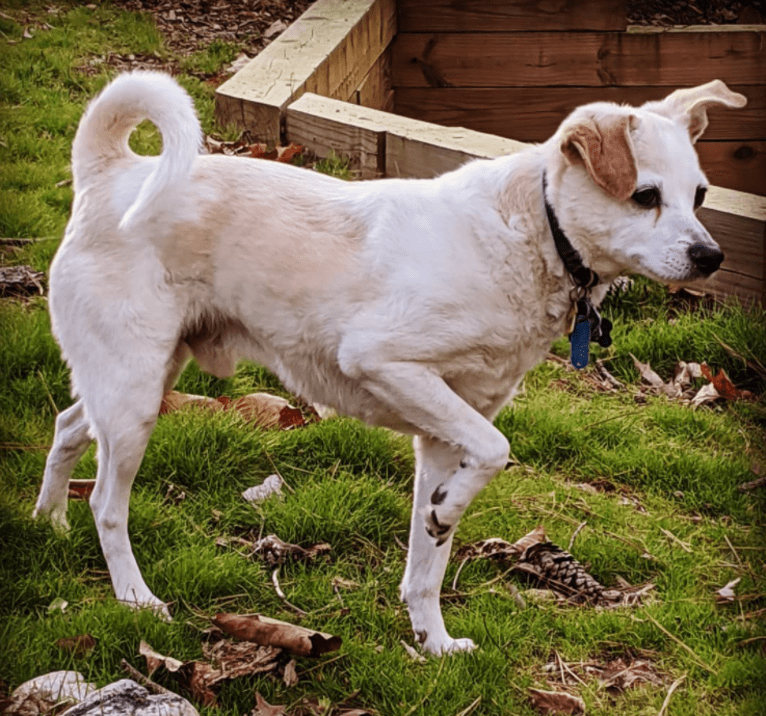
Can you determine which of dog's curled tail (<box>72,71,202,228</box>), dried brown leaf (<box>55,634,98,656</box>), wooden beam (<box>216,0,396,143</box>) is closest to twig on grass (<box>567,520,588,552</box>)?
dried brown leaf (<box>55,634,98,656</box>)

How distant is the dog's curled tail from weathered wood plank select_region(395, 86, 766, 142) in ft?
13.6

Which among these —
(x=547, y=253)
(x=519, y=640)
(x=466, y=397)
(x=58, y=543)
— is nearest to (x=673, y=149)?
(x=547, y=253)

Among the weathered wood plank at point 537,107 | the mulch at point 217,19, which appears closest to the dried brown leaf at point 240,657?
the weathered wood plank at point 537,107

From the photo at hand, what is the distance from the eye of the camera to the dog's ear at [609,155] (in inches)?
113

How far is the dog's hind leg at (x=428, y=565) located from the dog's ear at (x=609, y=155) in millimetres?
897

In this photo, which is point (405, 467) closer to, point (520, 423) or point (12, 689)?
point (520, 423)

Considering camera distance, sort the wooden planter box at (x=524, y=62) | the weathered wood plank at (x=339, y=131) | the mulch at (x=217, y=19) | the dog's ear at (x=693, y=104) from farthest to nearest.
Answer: the mulch at (x=217, y=19) < the wooden planter box at (x=524, y=62) < the weathered wood plank at (x=339, y=131) < the dog's ear at (x=693, y=104)

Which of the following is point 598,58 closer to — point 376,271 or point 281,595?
point 376,271

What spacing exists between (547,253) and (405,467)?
1268 millimetres

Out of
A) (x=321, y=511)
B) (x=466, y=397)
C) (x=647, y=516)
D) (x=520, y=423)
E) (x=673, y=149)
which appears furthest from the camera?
(x=520, y=423)

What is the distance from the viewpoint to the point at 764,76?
6.98 meters

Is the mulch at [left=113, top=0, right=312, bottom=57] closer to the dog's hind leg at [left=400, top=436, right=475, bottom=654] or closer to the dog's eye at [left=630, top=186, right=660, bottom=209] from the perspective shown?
the dog's hind leg at [left=400, top=436, right=475, bottom=654]

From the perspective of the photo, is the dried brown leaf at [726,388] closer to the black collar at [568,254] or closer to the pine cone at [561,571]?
the pine cone at [561,571]

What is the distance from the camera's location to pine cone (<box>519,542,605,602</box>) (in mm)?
3510
